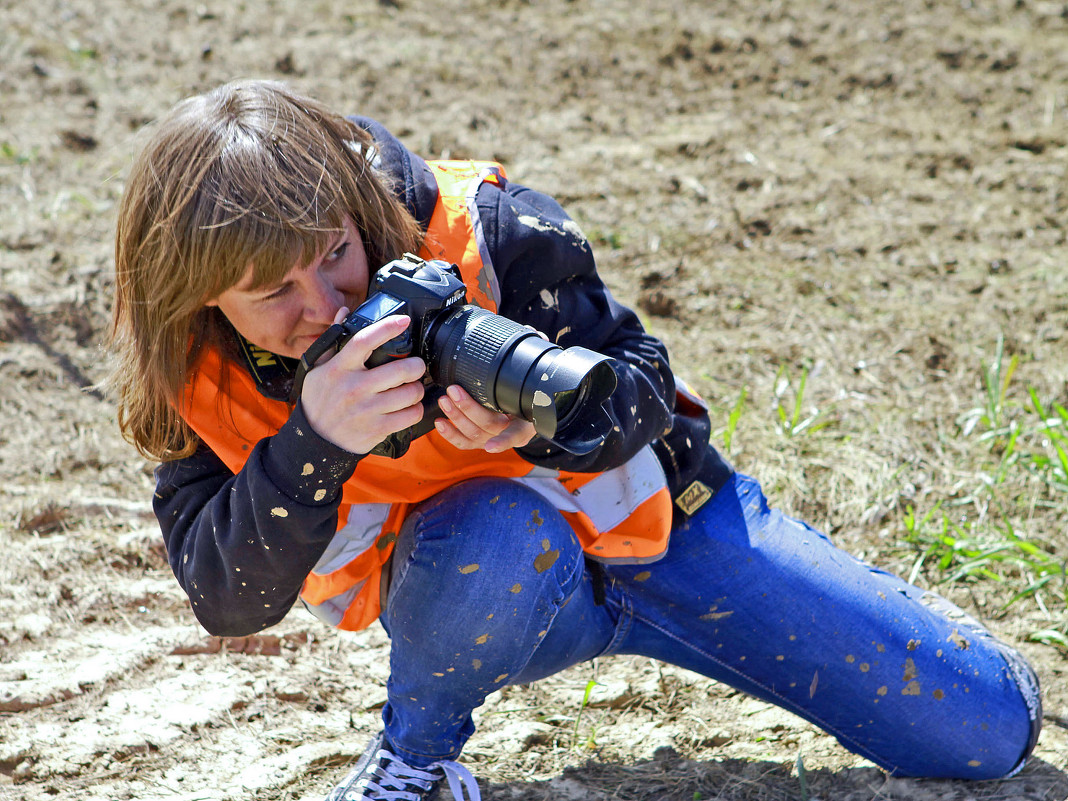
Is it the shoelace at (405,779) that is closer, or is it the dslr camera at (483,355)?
the dslr camera at (483,355)

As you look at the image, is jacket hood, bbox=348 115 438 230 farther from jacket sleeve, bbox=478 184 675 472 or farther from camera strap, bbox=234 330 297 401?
camera strap, bbox=234 330 297 401

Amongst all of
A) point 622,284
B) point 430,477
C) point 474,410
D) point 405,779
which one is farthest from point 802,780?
point 622,284

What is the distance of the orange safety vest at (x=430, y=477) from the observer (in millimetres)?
1629

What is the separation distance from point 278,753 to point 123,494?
3.19 ft

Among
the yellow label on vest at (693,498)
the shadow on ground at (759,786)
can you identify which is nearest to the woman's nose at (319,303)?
the yellow label on vest at (693,498)

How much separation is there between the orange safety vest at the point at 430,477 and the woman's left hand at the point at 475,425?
0.19 meters

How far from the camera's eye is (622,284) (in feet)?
10.4

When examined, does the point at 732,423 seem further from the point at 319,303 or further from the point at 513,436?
the point at 319,303

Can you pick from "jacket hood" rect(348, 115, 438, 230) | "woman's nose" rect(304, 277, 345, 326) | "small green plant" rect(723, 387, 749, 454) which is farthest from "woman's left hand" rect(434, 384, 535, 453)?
"small green plant" rect(723, 387, 749, 454)

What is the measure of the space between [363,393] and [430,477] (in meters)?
0.39

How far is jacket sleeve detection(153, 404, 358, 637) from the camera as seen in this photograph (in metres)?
1.43

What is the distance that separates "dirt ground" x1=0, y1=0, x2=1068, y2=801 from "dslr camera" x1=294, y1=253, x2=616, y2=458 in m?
0.59

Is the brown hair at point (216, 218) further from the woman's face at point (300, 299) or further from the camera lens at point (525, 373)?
the camera lens at point (525, 373)

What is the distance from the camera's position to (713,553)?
1.86 meters
